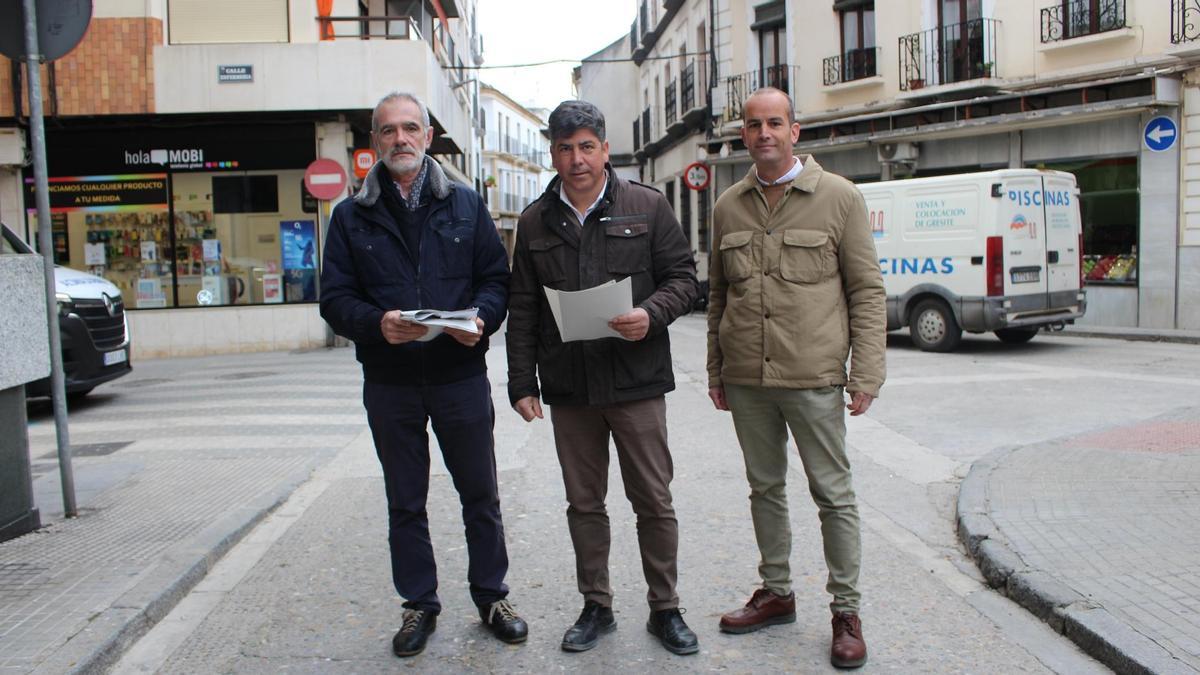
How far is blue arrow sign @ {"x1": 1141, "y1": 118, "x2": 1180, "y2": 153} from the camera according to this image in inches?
712

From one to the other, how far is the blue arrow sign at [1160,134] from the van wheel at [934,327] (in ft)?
19.8

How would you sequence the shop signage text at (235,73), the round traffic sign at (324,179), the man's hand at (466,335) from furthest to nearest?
the shop signage text at (235,73) → the round traffic sign at (324,179) → the man's hand at (466,335)

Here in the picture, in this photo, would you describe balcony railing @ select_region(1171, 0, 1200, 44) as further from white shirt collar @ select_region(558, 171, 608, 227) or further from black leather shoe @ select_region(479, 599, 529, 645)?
black leather shoe @ select_region(479, 599, 529, 645)

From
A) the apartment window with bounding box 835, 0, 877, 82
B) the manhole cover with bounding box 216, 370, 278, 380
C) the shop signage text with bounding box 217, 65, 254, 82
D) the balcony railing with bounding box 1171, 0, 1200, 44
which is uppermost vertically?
the apartment window with bounding box 835, 0, 877, 82

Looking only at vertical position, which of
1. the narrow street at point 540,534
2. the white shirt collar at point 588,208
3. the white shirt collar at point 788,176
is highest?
the white shirt collar at point 788,176

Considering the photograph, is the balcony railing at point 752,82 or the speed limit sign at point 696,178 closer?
the balcony railing at point 752,82

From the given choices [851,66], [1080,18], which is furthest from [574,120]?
[851,66]

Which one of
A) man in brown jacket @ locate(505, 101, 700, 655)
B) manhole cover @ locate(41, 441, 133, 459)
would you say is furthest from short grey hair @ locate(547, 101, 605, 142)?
manhole cover @ locate(41, 441, 133, 459)

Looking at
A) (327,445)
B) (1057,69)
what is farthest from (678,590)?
(1057,69)

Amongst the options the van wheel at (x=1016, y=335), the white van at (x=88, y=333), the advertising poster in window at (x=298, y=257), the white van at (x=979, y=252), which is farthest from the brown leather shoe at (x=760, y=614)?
the advertising poster in window at (x=298, y=257)

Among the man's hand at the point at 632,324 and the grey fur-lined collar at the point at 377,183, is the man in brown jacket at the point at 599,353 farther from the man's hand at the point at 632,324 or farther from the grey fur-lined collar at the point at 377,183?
the grey fur-lined collar at the point at 377,183

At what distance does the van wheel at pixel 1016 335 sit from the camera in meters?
16.1

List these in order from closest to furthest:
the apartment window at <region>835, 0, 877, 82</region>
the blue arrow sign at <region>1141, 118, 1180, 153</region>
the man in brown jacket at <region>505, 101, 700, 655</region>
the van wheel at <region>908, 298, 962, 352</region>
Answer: the man in brown jacket at <region>505, 101, 700, 655</region>
the van wheel at <region>908, 298, 962, 352</region>
the blue arrow sign at <region>1141, 118, 1180, 153</region>
the apartment window at <region>835, 0, 877, 82</region>

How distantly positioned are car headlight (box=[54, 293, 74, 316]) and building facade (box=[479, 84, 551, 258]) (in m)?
52.6
